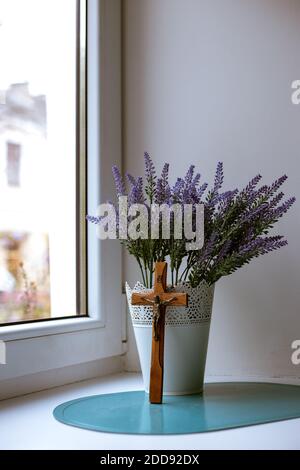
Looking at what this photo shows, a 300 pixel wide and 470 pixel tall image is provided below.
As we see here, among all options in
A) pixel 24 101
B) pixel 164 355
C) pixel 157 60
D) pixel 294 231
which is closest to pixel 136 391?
pixel 164 355

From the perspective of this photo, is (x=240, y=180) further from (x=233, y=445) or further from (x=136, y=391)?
(x=233, y=445)

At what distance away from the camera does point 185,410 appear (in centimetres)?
100

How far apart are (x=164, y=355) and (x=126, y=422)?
0.15 metres

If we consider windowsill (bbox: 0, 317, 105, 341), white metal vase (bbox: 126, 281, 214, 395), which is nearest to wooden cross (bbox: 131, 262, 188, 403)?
white metal vase (bbox: 126, 281, 214, 395)

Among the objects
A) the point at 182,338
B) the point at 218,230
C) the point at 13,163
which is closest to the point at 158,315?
the point at 182,338

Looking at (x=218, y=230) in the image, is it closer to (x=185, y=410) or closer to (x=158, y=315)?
(x=158, y=315)

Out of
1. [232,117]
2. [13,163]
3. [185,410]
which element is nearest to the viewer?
[185,410]

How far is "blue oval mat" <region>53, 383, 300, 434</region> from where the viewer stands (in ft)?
3.03

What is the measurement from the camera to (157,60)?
138 centimetres

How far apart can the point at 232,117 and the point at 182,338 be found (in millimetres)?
443

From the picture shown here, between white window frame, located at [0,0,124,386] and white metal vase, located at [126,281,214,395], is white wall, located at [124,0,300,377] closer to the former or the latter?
white window frame, located at [0,0,124,386]

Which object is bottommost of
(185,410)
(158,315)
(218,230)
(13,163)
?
(185,410)

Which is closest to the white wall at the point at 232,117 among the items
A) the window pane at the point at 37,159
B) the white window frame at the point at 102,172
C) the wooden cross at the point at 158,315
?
the white window frame at the point at 102,172

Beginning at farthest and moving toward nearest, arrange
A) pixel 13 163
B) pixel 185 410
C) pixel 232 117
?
pixel 232 117 < pixel 13 163 < pixel 185 410
